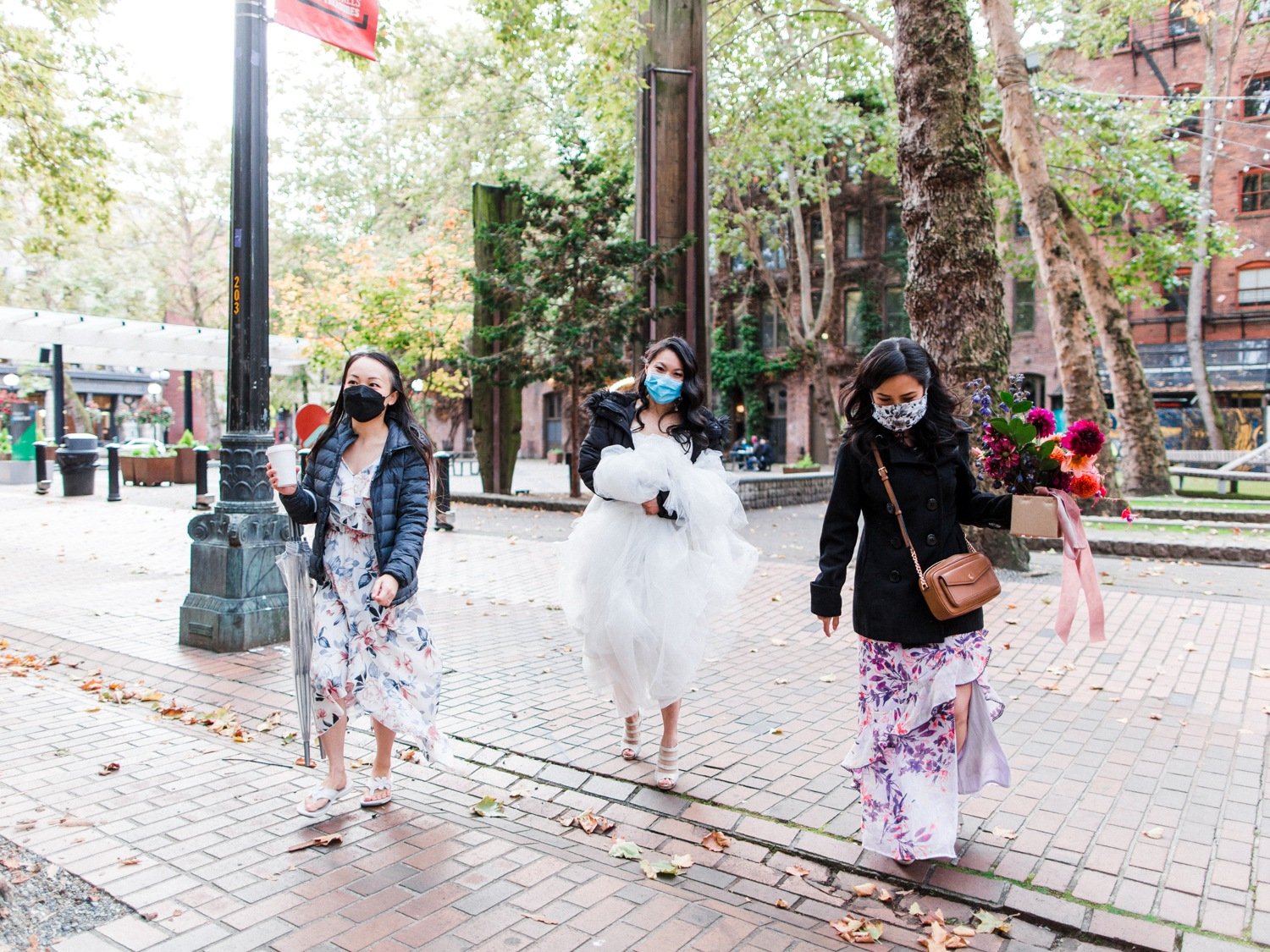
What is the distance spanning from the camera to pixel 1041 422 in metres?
3.49

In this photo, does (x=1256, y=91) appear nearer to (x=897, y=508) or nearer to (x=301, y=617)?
(x=897, y=508)

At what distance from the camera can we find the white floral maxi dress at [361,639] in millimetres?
3754

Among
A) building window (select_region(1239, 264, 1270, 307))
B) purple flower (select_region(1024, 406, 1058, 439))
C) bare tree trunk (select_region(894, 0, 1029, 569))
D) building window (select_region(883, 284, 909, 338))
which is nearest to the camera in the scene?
purple flower (select_region(1024, 406, 1058, 439))

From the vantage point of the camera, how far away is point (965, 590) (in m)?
3.28

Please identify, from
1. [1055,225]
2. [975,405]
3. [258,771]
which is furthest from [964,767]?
[1055,225]

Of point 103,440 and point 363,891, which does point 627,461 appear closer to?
point 363,891

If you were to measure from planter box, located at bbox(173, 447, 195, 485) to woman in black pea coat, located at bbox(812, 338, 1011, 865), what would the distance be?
2279 centimetres

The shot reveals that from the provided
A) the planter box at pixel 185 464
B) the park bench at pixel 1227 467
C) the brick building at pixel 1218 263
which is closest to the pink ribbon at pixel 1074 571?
the park bench at pixel 1227 467

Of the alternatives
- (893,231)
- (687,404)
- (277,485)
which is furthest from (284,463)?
(893,231)

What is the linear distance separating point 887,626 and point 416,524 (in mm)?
1798

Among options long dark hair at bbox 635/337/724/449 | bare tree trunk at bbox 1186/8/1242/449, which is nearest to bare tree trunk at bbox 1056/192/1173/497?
bare tree trunk at bbox 1186/8/1242/449

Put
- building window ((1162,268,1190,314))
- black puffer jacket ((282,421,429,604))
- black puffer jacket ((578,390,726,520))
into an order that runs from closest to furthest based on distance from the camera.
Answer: black puffer jacket ((282,421,429,604)) → black puffer jacket ((578,390,726,520)) → building window ((1162,268,1190,314))

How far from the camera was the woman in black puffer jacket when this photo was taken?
3736 mm

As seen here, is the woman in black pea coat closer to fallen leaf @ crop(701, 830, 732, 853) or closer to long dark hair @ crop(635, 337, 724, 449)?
fallen leaf @ crop(701, 830, 732, 853)
